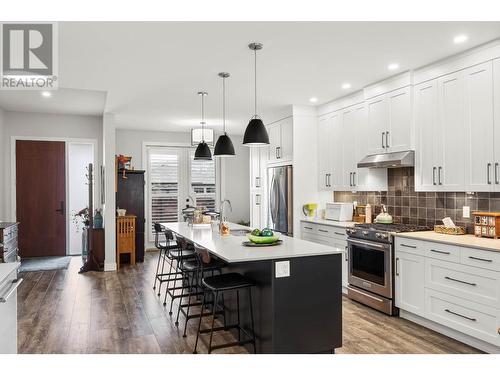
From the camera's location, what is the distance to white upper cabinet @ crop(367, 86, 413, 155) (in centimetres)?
431

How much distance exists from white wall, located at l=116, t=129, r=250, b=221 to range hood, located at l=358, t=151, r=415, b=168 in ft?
15.4

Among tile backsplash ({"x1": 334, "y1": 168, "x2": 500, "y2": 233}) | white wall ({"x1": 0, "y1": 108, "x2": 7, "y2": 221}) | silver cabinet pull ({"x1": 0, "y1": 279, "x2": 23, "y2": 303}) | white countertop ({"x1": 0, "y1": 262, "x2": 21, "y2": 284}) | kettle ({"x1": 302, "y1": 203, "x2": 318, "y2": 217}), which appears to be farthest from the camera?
white wall ({"x1": 0, "y1": 108, "x2": 7, "y2": 221})

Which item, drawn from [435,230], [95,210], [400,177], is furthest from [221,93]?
[95,210]

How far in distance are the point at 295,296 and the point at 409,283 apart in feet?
5.04

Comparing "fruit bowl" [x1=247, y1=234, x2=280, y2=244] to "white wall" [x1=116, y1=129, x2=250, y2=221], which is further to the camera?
"white wall" [x1=116, y1=129, x2=250, y2=221]

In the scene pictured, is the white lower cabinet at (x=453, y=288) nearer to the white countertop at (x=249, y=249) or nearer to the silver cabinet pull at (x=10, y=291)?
the white countertop at (x=249, y=249)

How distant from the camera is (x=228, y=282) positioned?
3.12 m

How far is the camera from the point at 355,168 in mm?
5227

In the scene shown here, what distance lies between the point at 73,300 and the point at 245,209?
5107 mm

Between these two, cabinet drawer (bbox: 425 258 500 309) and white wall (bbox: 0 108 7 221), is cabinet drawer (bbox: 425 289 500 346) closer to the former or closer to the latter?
cabinet drawer (bbox: 425 258 500 309)

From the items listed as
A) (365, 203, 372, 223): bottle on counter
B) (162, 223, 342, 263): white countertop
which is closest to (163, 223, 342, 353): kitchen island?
(162, 223, 342, 263): white countertop

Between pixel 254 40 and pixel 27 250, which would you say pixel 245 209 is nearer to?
pixel 27 250
